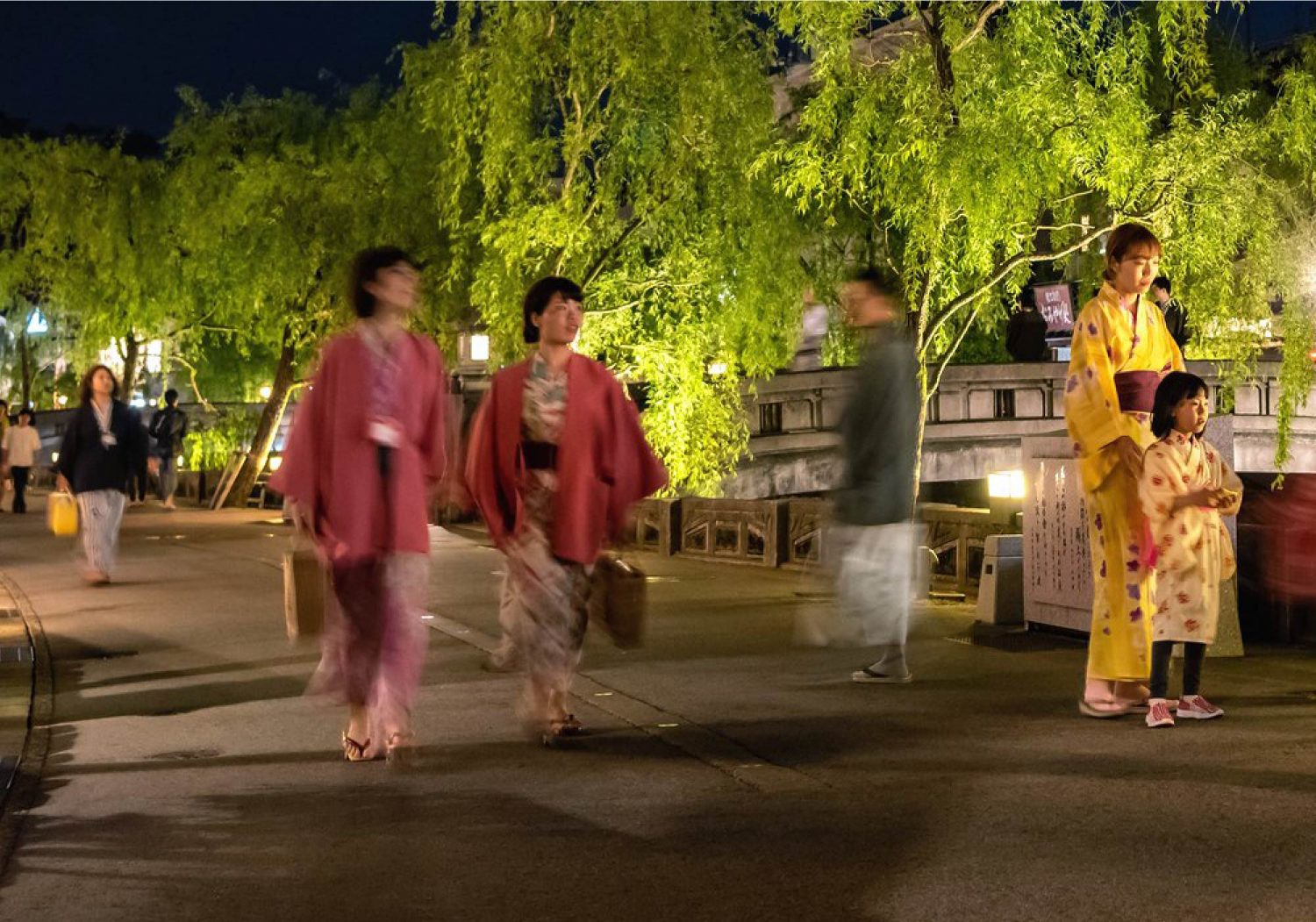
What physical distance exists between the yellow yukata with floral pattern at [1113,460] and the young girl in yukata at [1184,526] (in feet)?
0.47

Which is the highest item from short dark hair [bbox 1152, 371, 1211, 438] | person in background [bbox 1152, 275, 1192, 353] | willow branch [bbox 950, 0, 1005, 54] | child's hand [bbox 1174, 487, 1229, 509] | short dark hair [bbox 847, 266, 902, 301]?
willow branch [bbox 950, 0, 1005, 54]

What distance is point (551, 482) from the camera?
7559 millimetres

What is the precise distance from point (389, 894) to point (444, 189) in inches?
677

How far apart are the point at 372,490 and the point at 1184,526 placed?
3683 mm

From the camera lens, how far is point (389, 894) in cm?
527

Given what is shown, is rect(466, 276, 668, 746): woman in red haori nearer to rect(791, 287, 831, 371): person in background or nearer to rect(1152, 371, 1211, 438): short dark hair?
rect(1152, 371, 1211, 438): short dark hair

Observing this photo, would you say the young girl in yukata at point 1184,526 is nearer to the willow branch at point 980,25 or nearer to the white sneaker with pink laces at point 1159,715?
the white sneaker with pink laces at point 1159,715

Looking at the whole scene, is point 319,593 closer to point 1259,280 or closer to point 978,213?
point 978,213

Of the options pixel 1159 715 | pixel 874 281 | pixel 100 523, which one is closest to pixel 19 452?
pixel 100 523

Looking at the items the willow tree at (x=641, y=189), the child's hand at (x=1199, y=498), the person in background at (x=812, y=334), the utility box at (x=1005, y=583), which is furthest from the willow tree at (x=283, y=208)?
the child's hand at (x=1199, y=498)

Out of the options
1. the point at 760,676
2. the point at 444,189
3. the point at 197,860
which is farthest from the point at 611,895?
the point at 444,189

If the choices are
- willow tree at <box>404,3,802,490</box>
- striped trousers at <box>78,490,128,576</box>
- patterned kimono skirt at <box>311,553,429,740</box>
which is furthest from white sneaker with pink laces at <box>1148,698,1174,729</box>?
willow tree at <box>404,3,802,490</box>

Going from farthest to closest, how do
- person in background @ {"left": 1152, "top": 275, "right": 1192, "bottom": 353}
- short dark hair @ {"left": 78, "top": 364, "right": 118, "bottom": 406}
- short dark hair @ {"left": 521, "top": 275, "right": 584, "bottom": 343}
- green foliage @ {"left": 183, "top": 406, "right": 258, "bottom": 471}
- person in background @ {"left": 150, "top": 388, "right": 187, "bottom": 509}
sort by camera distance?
green foliage @ {"left": 183, "top": 406, "right": 258, "bottom": 471}, person in background @ {"left": 150, "top": 388, "right": 187, "bottom": 509}, short dark hair @ {"left": 78, "top": 364, "right": 118, "bottom": 406}, person in background @ {"left": 1152, "top": 275, "right": 1192, "bottom": 353}, short dark hair @ {"left": 521, "top": 275, "right": 584, "bottom": 343}

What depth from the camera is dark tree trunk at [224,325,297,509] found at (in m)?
31.7
